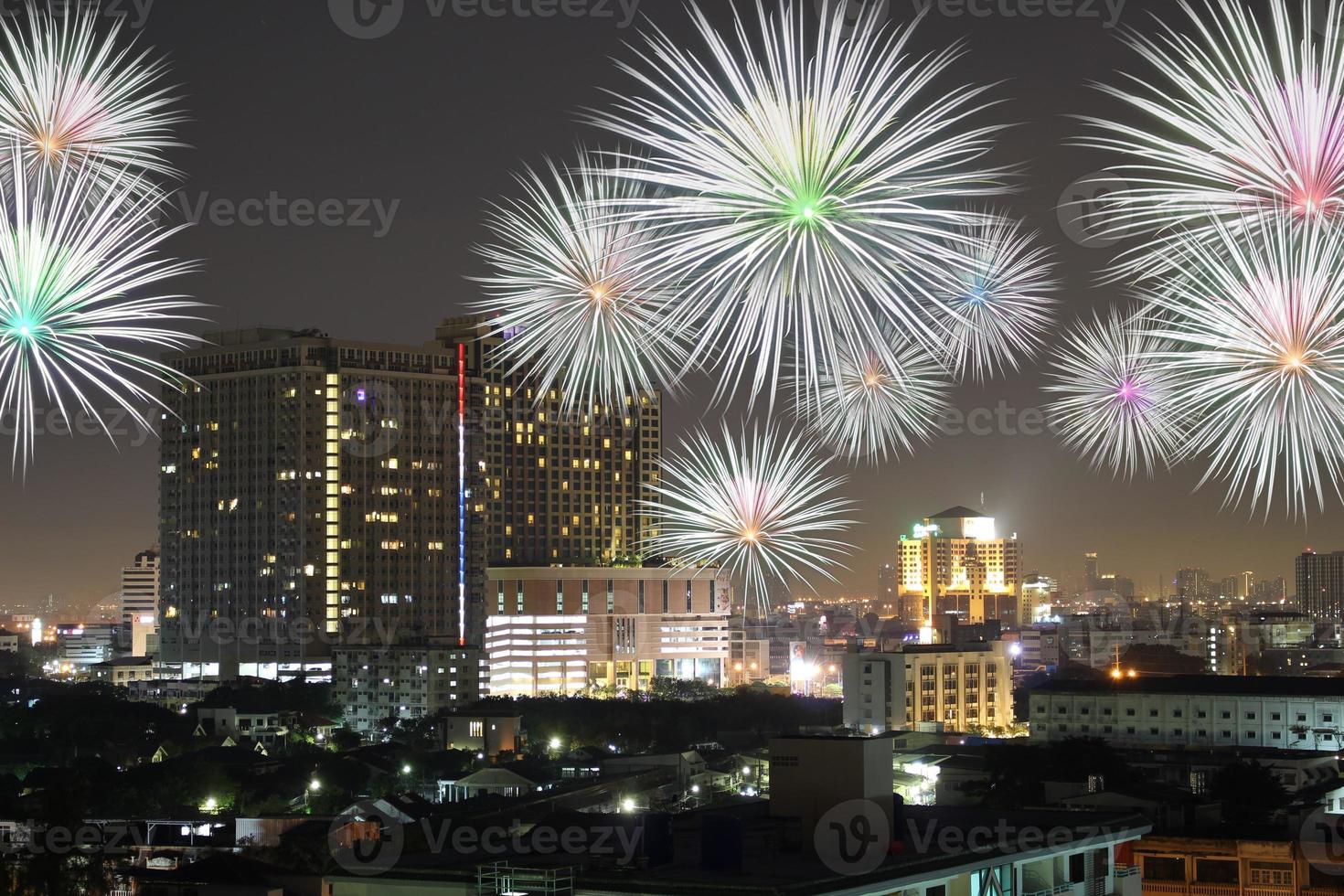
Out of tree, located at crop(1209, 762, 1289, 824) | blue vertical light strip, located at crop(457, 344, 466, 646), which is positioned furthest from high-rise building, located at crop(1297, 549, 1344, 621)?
tree, located at crop(1209, 762, 1289, 824)

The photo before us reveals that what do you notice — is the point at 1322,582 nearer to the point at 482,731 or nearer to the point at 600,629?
the point at 600,629

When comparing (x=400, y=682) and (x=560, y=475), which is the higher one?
(x=560, y=475)

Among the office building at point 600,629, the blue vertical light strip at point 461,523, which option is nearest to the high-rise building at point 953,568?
the office building at point 600,629

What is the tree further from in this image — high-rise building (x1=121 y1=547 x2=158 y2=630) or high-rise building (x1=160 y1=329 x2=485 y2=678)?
high-rise building (x1=121 y1=547 x2=158 y2=630)

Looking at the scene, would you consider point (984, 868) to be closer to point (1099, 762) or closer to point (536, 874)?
point (536, 874)

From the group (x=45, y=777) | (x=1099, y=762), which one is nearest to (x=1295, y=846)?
(x=1099, y=762)

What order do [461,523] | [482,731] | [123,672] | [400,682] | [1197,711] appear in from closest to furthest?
[1197,711]
[482,731]
[400,682]
[461,523]
[123,672]

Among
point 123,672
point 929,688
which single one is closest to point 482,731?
point 929,688
